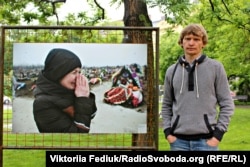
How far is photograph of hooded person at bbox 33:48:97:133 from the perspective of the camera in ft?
19.0

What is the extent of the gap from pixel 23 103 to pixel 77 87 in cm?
65

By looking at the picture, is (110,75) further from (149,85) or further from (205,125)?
(205,125)

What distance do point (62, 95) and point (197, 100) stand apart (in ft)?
7.21

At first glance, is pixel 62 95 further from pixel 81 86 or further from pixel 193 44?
pixel 193 44

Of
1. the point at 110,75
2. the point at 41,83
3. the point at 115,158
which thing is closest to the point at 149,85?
the point at 110,75

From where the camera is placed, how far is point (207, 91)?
3998 millimetres

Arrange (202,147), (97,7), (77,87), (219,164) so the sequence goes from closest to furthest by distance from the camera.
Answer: (219,164), (202,147), (77,87), (97,7)
